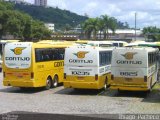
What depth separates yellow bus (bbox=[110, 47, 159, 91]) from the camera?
20.0 metres

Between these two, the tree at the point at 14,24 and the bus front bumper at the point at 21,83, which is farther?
the tree at the point at 14,24

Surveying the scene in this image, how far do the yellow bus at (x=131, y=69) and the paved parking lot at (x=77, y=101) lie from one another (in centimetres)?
59

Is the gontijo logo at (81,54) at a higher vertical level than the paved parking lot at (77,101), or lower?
higher

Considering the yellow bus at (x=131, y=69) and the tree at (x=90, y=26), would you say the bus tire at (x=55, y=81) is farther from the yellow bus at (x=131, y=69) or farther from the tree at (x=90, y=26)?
the tree at (x=90, y=26)

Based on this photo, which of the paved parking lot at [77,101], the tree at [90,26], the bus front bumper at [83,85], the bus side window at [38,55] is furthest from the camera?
the tree at [90,26]

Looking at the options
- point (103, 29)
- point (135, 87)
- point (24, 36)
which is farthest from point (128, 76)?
point (103, 29)

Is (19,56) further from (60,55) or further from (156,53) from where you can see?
(156,53)

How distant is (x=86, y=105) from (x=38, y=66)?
5.28 metres

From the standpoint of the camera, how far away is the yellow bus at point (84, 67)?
69.1 feet

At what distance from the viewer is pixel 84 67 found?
69.6 feet

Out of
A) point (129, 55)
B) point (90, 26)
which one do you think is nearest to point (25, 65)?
point (129, 55)

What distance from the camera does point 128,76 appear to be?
A: 66.5 ft

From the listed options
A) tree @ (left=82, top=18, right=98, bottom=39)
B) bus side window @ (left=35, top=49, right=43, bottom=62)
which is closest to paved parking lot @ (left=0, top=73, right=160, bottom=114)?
bus side window @ (left=35, top=49, right=43, bottom=62)

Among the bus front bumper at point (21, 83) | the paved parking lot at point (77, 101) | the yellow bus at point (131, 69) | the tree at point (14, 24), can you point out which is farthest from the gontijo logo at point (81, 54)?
the tree at point (14, 24)
